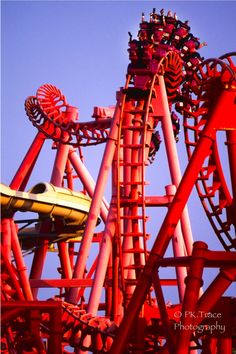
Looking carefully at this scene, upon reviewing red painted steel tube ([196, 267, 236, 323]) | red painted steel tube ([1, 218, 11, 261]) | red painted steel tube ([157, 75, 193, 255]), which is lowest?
red painted steel tube ([196, 267, 236, 323])

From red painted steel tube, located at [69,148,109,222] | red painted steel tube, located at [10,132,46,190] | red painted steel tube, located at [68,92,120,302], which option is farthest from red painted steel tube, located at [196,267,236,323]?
red painted steel tube, located at [10,132,46,190]

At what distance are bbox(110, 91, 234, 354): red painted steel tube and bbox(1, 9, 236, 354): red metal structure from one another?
17 mm

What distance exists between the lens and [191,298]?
37.6ft

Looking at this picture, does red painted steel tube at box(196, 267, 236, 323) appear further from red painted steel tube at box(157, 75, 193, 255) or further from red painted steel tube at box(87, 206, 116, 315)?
red painted steel tube at box(157, 75, 193, 255)

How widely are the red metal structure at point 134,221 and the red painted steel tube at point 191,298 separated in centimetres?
2

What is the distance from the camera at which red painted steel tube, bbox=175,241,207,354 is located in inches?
443

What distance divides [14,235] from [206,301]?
6582mm

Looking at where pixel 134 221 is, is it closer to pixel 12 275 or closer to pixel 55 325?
pixel 12 275

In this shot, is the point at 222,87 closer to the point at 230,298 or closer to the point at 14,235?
the point at 230,298

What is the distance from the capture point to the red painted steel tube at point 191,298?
11.2 metres

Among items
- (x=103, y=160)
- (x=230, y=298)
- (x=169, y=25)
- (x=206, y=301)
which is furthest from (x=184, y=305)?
(x=169, y=25)

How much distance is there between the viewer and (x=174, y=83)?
66.4 feet

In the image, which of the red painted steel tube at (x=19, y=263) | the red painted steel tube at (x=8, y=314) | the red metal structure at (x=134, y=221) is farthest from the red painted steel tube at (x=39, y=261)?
the red painted steel tube at (x=8, y=314)

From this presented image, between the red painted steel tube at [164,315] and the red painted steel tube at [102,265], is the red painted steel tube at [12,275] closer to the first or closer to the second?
the red painted steel tube at [102,265]
